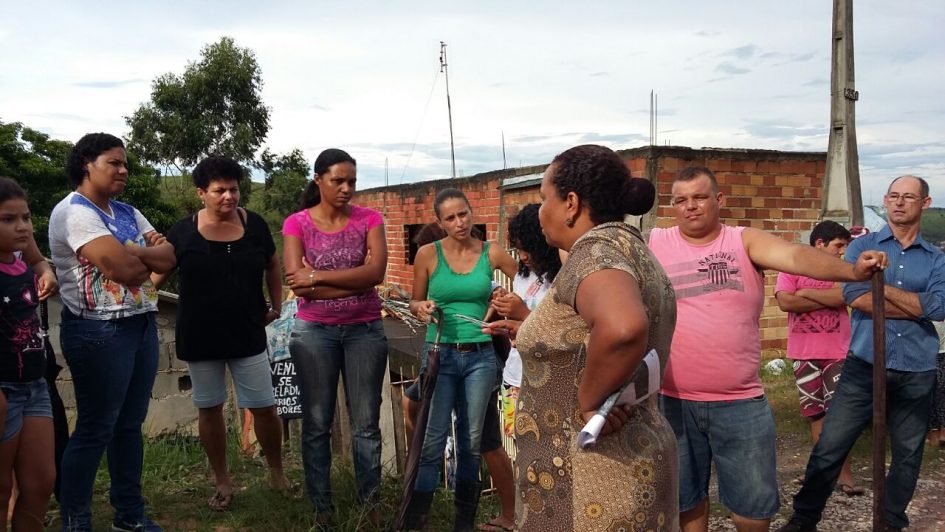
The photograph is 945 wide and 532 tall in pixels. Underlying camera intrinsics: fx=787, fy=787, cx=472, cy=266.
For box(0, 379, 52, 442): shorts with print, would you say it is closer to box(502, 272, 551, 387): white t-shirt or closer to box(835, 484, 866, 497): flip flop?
box(502, 272, 551, 387): white t-shirt

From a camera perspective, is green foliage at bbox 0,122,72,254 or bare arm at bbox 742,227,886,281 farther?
green foliage at bbox 0,122,72,254

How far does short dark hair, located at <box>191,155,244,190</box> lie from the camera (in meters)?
4.11

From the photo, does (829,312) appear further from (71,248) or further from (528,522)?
(71,248)

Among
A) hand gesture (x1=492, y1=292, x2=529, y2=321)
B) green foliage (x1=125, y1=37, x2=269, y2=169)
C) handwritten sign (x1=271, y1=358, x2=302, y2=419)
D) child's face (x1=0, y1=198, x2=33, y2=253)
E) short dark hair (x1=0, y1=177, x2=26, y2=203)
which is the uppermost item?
green foliage (x1=125, y1=37, x2=269, y2=169)

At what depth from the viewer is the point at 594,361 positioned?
2027 mm

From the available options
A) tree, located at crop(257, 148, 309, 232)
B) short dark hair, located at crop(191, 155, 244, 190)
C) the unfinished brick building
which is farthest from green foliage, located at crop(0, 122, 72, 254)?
short dark hair, located at crop(191, 155, 244, 190)

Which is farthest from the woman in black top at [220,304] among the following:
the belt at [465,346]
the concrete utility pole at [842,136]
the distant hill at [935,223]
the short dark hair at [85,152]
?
the concrete utility pole at [842,136]

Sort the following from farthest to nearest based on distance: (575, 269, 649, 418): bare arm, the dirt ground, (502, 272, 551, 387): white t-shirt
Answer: the dirt ground
(502, 272, 551, 387): white t-shirt
(575, 269, 649, 418): bare arm

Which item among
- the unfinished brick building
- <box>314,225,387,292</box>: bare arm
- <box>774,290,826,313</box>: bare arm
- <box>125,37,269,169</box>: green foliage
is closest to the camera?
<box>314,225,387,292</box>: bare arm

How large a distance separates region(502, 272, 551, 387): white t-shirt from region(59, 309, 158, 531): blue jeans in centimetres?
175

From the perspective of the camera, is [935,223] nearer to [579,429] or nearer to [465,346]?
[465,346]

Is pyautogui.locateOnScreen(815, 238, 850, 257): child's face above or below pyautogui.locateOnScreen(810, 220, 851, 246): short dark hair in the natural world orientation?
below

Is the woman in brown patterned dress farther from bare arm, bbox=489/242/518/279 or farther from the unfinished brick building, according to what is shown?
the unfinished brick building

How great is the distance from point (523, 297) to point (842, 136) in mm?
5902
